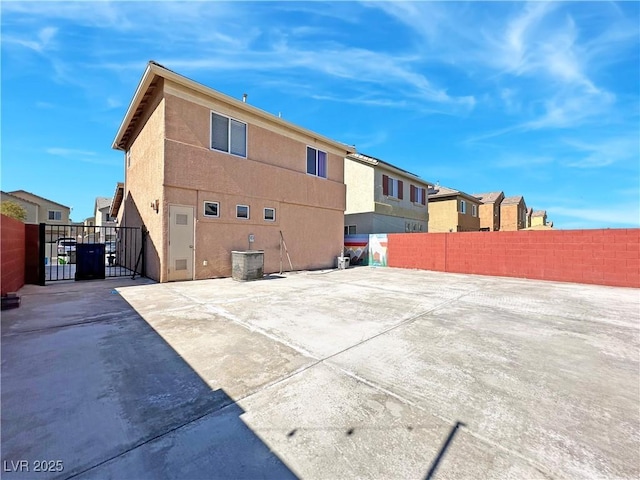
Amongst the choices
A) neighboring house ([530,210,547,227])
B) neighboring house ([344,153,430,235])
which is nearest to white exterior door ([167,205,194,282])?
neighboring house ([344,153,430,235])

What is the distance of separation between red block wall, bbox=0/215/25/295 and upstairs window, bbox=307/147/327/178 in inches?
409

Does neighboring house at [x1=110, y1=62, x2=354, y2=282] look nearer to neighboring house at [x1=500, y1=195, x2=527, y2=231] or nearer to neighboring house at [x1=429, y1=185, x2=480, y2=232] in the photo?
neighboring house at [x1=429, y1=185, x2=480, y2=232]

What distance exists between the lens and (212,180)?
987 centimetres

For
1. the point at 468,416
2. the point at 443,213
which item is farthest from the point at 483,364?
the point at 443,213

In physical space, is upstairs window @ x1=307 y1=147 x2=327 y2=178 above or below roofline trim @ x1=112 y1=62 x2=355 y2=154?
below

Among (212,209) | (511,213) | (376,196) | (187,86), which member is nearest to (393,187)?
(376,196)

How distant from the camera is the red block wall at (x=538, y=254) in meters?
9.91

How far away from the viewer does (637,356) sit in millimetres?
3682

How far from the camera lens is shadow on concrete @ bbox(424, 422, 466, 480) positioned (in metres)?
1.69

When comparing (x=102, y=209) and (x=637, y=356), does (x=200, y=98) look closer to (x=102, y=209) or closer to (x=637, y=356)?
(x=637, y=356)

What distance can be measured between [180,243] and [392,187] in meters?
15.3

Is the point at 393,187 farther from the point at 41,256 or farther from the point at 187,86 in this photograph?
the point at 41,256

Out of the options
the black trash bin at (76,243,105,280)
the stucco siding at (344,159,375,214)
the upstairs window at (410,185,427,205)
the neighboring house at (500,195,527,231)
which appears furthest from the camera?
the neighboring house at (500,195,527,231)

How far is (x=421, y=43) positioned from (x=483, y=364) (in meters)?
9.90
